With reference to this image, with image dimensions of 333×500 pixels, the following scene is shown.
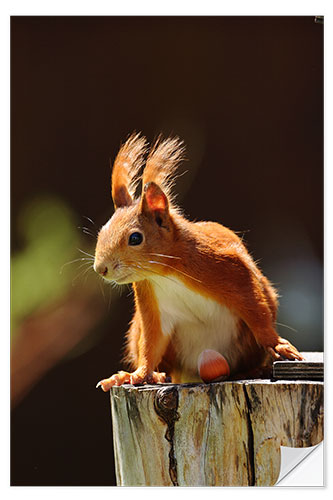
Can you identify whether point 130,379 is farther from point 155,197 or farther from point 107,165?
point 107,165

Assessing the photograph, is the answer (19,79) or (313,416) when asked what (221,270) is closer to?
(313,416)

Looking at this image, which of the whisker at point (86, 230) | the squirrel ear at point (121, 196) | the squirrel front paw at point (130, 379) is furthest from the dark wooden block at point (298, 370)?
the whisker at point (86, 230)

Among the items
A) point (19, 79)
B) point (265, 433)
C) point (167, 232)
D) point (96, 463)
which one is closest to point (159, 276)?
point (167, 232)

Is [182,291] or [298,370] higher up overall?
[182,291]

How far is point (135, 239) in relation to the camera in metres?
1.94

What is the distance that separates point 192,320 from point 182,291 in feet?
0.32

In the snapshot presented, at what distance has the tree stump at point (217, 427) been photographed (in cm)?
182

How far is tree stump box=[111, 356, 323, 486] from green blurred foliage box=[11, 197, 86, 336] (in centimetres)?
53

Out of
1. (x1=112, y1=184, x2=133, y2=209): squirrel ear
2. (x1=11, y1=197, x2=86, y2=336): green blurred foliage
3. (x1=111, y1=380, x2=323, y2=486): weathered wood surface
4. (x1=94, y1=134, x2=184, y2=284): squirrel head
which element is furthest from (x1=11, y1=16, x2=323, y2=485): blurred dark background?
(x1=111, y1=380, x2=323, y2=486): weathered wood surface

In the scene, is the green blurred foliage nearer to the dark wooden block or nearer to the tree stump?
the tree stump

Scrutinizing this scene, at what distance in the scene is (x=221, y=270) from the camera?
78.4 inches

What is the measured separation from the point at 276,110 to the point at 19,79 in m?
0.87

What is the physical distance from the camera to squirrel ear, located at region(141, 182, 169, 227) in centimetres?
193
